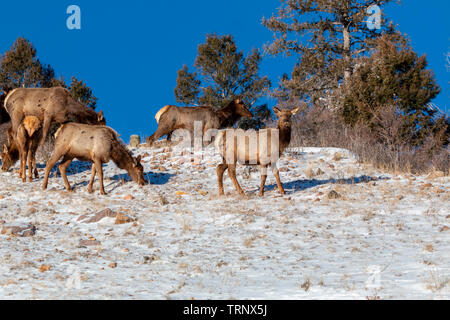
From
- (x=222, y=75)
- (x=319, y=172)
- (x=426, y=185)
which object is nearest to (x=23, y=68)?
(x=222, y=75)

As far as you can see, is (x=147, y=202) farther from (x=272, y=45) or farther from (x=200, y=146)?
(x=272, y=45)

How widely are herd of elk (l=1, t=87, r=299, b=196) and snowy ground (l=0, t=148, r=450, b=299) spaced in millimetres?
671

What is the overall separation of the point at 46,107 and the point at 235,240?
8094mm

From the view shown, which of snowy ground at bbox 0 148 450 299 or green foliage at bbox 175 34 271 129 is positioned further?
green foliage at bbox 175 34 271 129

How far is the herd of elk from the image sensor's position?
11.2 meters

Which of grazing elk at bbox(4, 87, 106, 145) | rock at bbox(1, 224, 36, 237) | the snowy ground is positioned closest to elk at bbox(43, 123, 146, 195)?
the snowy ground

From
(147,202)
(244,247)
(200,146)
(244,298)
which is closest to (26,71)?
(200,146)

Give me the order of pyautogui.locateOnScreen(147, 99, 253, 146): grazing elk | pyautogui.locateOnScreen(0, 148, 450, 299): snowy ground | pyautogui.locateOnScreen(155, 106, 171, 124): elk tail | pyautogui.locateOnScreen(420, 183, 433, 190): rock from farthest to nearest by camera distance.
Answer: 1. pyautogui.locateOnScreen(155, 106, 171, 124): elk tail
2. pyautogui.locateOnScreen(147, 99, 253, 146): grazing elk
3. pyautogui.locateOnScreen(420, 183, 433, 190): rock
4. pyautogui.locateOnScreen(0, 148, 450, 299): snowy ground

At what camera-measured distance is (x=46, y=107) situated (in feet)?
45.6

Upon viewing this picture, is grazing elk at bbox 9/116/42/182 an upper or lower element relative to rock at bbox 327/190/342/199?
upper

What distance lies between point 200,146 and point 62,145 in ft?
19.7

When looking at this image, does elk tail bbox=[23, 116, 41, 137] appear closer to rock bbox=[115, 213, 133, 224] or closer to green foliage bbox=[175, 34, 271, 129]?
rock bbox=[115, 213, 133, 224]

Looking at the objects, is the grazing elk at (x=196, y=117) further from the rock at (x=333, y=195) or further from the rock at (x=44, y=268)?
the rock at (x=44, y=268)
